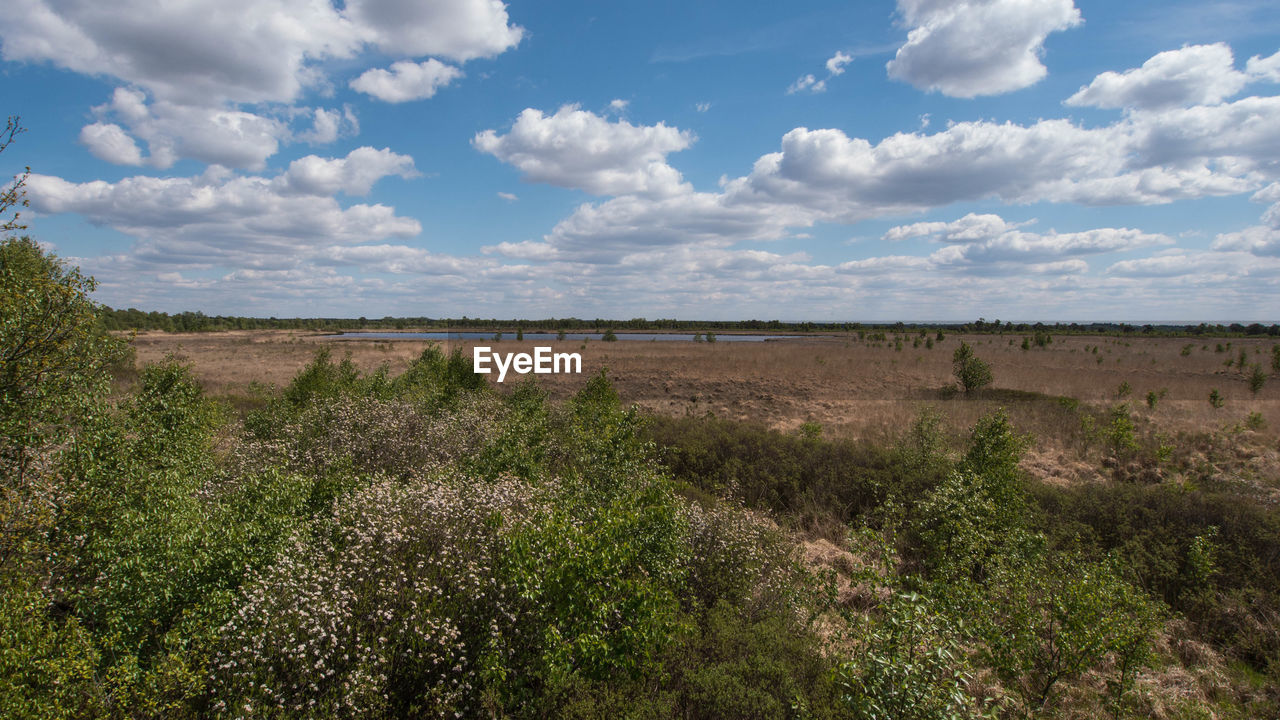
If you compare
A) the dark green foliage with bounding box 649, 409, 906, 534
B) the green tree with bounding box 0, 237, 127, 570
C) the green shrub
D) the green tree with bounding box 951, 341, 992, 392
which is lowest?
the dark green foliage with bounding box 649, 409, 906, 534

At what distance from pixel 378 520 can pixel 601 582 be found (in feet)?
9.82

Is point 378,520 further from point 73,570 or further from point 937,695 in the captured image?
point 937,695

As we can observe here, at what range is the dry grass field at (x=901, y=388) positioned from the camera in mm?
22328

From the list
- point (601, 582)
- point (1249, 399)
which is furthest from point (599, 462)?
point (1249, 399)

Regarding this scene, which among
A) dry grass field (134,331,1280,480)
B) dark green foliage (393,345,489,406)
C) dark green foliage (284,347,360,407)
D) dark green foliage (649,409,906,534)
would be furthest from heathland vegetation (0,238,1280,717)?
dry grass field (134,331,1280,480)

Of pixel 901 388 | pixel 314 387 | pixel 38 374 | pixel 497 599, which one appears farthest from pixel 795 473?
pixel 901 388

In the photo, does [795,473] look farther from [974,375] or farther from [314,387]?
[974,375]

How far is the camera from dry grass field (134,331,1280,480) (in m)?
22.3

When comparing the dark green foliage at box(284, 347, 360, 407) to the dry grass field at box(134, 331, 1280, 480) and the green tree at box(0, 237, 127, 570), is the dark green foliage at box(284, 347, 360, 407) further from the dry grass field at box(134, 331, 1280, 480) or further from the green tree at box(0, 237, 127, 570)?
the green tree at box(0, 237, 127, 570)

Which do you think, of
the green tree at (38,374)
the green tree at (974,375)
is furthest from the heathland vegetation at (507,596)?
the green tree at (974,375)

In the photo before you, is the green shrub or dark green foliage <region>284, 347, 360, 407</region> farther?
dark green foliage <region>284, 347, 360, 407</region>

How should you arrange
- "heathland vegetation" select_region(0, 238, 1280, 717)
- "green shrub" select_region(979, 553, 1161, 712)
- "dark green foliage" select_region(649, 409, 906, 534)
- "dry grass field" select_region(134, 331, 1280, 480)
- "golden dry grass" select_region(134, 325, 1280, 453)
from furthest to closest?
"golden dry grass" select_region(134, 325, 1280, 453) → "dry grass field" select_region(134, 331, 1280, 480) → "dark green foliage" select_region(649, 409, 906, 534) → "green shrub" select_region(979, 553, 1161, 712) → "heathland vegetation" select_region(0, 238, 1280, 717)

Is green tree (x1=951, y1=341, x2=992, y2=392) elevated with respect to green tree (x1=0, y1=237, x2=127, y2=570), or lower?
lower

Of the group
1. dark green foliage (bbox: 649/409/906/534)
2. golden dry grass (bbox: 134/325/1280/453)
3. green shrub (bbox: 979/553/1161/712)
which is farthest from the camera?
golden dry grass (bbox: 134/325/1280/453)
